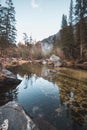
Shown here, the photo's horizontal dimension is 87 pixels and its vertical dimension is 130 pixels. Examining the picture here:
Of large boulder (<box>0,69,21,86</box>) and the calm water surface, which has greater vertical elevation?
large boulder (<box>0,69,21,86</box>)

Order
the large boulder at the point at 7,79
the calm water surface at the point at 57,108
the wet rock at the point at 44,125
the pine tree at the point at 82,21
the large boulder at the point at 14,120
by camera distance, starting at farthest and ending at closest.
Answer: the pine tree at the point at 82,21 → the large boulder at the point at 7,79 → the calm water surface at the point at 57,108 → the wet rock at the point at 44,125 → the large boulder at the point at 14,120

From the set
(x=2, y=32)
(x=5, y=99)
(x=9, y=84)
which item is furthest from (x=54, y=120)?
(x=2, y=32)

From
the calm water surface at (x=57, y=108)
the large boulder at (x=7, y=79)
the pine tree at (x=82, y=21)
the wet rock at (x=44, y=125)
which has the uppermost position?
the pine tree at (x=82, y=21)

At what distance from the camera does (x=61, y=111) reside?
21.3 feet

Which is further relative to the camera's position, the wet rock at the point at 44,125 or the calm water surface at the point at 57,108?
the calm water surface at the point at 57,108

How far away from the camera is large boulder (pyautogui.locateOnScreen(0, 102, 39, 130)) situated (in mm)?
3607

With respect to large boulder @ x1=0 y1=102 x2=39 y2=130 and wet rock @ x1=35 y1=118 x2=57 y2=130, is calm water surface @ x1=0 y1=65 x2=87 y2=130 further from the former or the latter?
large boulder @ x1=0 y1=102 x2=39 y2=130

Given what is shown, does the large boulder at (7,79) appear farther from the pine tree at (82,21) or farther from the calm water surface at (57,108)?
the pine tree at (82,21)

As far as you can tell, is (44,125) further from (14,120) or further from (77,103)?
→ (77,103)

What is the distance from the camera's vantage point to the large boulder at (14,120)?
361cm

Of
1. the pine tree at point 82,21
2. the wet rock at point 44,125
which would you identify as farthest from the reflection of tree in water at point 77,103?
the pine tree at point 82,21

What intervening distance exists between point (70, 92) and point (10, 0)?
2771 centimetres

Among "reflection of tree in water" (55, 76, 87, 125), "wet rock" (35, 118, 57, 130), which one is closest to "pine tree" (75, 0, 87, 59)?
"reflection of tree in water" (55, 76, 87, 125)

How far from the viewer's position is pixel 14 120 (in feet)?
12.4
